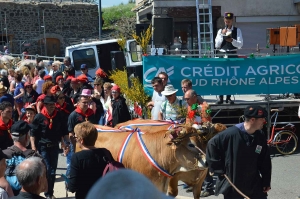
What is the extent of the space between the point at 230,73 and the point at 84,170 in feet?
22.0

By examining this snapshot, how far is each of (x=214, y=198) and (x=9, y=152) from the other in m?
4.11

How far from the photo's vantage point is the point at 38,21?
39562 mm

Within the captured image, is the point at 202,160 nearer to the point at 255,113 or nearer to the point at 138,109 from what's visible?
the point at 255,113

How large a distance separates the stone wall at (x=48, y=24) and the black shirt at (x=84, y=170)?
110ft

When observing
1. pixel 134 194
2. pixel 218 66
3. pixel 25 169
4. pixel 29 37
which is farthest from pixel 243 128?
pixel 29 37

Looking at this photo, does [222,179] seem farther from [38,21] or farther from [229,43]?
[38,21]

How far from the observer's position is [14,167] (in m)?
5.68

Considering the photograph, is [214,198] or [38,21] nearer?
[214,198]

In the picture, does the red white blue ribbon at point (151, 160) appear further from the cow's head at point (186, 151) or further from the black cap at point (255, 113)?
the black cap at point (255, 113)

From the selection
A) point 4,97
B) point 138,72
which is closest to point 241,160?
point 4,97

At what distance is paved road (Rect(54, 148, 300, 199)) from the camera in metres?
8.95

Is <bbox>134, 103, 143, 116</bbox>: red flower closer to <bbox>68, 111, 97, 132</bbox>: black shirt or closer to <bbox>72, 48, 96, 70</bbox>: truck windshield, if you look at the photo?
<bbox>68, 111, 97, 132</bbox>: black shirt

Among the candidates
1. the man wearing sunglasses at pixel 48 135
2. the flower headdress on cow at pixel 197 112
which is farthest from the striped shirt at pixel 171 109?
the man wearing sunglasses at pixel 48 135

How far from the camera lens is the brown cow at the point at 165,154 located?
6.63m
